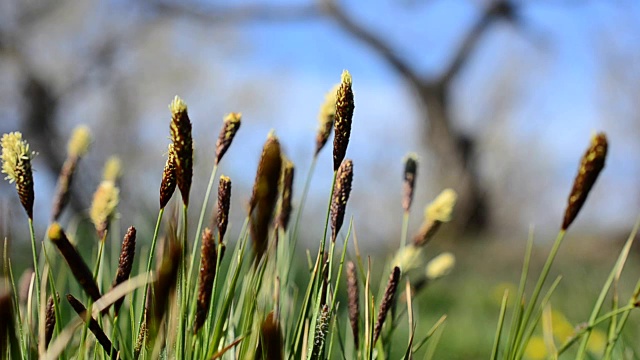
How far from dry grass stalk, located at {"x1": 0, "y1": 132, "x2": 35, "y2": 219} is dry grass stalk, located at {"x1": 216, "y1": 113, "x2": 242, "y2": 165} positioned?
0.17m

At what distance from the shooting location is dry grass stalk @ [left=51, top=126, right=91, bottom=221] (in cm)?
88

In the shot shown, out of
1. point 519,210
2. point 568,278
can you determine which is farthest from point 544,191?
point 568,278

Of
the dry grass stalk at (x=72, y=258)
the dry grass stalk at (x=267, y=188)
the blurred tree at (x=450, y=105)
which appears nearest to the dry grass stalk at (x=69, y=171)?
the dry grass stalk at (x=72, y=258)

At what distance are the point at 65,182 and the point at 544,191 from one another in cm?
1419

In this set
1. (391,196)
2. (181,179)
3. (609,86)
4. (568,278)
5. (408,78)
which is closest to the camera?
(181,179)

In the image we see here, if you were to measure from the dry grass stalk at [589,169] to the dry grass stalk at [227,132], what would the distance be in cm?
31

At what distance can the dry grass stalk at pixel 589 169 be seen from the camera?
0.61m

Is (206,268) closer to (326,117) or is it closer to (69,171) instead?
(326,117)

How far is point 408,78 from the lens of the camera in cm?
923

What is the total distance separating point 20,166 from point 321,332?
0.27 metres

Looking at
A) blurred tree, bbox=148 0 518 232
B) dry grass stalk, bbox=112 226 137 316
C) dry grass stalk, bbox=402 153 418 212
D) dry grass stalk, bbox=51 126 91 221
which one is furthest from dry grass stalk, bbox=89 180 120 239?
blurred tree, bbox=148 0 518 232

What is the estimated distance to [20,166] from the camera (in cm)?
55

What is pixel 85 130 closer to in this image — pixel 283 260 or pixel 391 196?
pixel 283 260

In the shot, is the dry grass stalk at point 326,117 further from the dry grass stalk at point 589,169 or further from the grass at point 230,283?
the dry grass stalk at point 589,169
